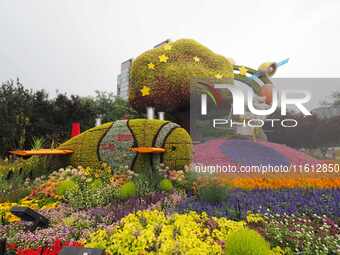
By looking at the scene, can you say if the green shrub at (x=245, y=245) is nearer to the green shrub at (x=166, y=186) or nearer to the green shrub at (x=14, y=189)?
the green shrub at (x=166, y=186)

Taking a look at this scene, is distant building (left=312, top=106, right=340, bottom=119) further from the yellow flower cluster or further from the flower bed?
the yellow flower cluster

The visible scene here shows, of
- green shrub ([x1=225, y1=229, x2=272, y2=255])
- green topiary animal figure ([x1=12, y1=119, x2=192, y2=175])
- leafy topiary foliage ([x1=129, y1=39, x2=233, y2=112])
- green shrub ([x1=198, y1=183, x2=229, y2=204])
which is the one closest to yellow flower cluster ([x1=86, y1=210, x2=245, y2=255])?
green shrub ([x1=225, y1=229, x2=272, y2=255])

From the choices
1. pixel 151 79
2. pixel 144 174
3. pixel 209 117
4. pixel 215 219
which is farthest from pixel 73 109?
pixel 215 219

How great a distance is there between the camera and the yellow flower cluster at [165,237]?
356 centimetres

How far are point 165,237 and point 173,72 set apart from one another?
11745 millimetres

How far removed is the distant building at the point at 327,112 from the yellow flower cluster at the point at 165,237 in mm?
8073

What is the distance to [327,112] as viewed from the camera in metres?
11.6

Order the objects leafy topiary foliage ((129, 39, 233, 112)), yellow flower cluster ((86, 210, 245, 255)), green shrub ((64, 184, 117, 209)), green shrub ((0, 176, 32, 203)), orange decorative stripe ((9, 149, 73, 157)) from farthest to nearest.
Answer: leafy topiary foliage ((129, 39, 233, 112))
orange decorative stripe ((9, 149, 73, 157))
green shrub ((0, 176, 32, 203))
green shrub ((64, 184, 117, 209))
yellow flower cluster ((86, 210, 245, 255))

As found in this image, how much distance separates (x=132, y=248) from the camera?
11.9 ft

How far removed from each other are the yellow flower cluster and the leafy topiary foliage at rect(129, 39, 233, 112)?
10793 mm

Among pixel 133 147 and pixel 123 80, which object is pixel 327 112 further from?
pixel 123 80

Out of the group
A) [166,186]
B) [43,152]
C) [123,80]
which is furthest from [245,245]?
[123,80]

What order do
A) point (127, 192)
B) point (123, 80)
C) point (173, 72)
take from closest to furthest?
point (127, 192)
point (173, 72)
point (123, 80)

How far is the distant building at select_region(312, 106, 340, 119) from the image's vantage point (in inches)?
444
